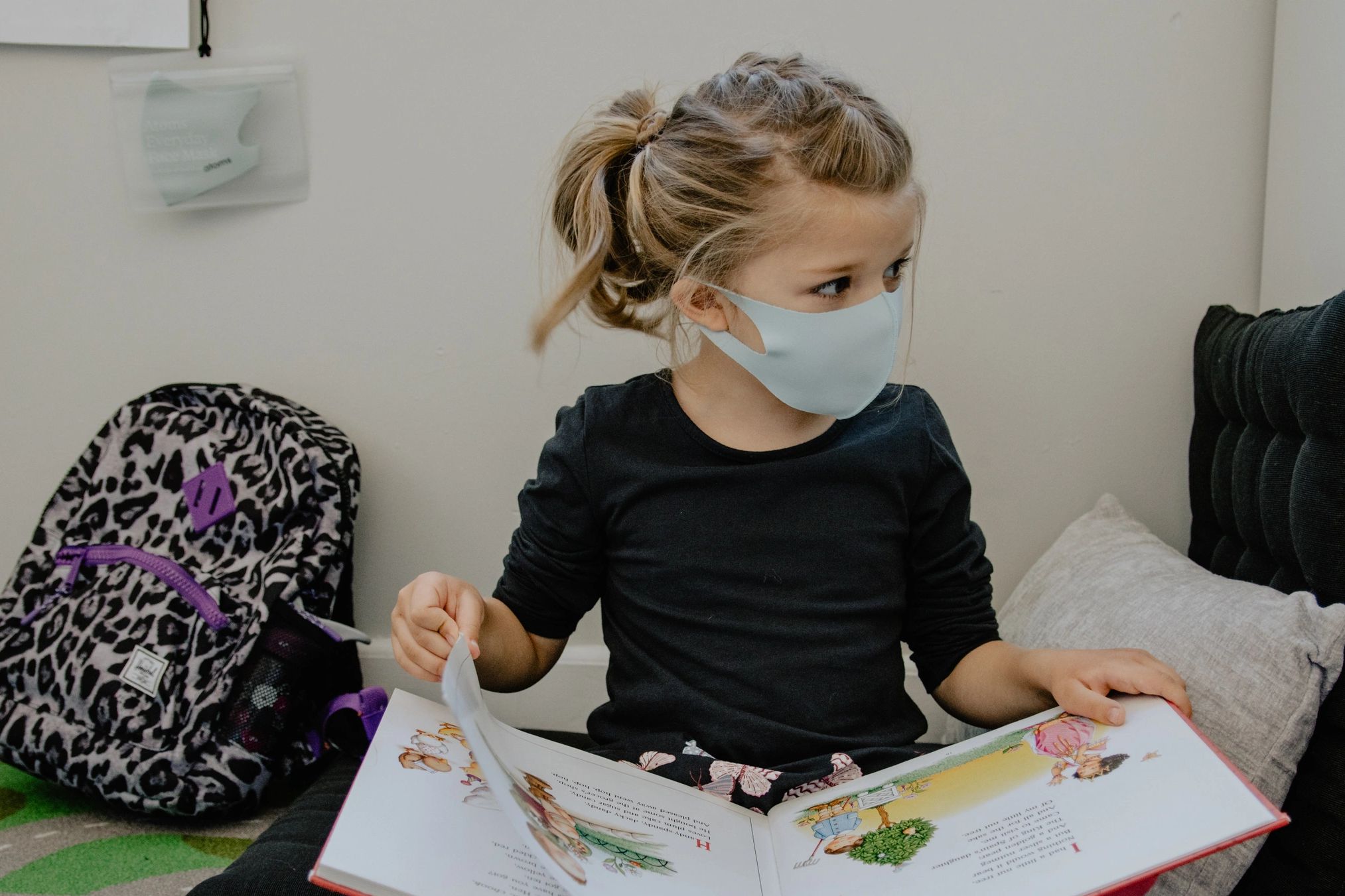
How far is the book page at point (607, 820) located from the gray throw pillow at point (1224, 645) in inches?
12.8

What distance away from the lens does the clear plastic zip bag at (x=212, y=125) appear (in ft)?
4.09

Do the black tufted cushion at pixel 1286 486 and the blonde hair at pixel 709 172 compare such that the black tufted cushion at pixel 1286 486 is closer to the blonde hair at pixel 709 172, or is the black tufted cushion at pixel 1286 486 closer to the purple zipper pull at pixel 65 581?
the blonde hair at pixel 709 172

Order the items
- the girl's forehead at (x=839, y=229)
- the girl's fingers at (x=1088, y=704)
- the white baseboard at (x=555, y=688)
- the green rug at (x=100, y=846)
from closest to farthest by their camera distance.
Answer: the girl's fingers at (x=1088, y=704)
the girl's forehead at (x=839, y=229)
the green rug at (x=100, y=846)
the white baseboard at (x=555, y=688)

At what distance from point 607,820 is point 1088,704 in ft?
1.03

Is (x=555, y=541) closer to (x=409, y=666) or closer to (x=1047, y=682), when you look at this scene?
(x=409, y=666)

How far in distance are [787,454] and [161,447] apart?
0.80 metres

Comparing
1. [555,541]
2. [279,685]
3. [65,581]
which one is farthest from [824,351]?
[65,581]

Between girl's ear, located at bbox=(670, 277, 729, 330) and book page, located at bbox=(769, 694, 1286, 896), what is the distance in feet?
1.16

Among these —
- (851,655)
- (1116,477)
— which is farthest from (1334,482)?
(1116,477)

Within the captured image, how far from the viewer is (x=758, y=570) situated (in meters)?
0.85

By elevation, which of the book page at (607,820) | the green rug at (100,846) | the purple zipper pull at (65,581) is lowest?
the green rug at (100,846)

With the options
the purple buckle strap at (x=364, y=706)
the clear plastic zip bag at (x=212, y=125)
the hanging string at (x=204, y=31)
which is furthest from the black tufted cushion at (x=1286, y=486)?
the hanging string at (x=204, y=31)

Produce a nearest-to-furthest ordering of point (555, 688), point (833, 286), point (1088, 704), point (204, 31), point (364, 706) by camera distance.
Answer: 1. point (1088, 704)
2. point (833, 286)
3. point (364, 706)
4. point (204, 31)
5. point (555, 688)

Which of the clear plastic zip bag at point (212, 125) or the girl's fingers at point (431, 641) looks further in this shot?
the clear plastic zip bag at point (212, 125)
